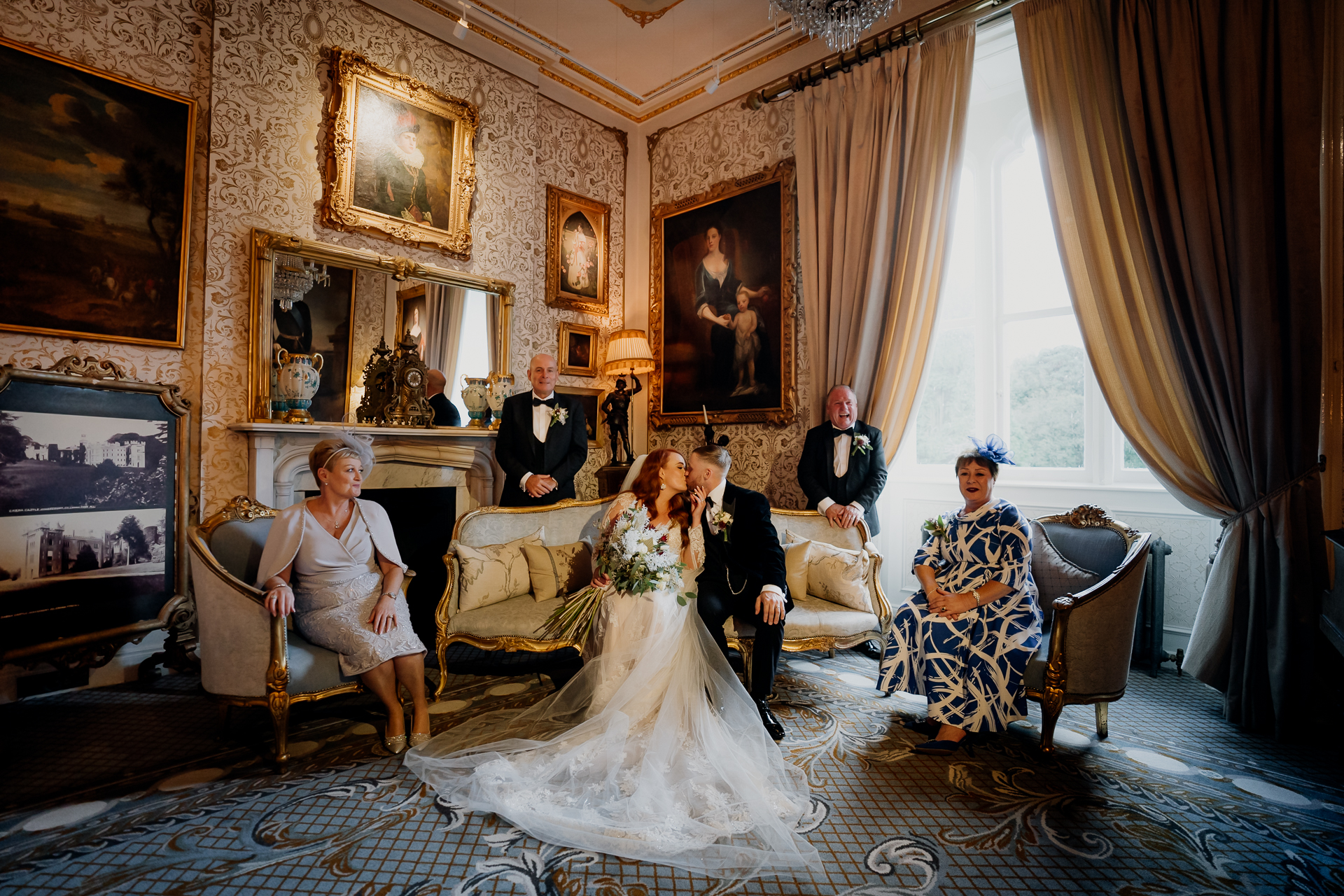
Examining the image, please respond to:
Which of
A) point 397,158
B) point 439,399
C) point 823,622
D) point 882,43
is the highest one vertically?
point 882,43

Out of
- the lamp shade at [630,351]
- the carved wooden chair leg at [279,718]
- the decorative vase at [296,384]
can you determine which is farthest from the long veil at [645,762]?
the lamp shade at [630,351]

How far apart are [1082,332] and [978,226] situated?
1.68 metres

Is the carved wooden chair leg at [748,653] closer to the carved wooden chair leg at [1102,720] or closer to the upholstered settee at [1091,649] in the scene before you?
the upholstered settee at [1091,649]

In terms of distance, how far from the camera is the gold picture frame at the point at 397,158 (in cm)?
470

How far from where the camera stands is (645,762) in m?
2.53

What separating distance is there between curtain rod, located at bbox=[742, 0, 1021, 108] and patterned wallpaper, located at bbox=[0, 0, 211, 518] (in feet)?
13.5

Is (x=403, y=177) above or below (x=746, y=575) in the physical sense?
above

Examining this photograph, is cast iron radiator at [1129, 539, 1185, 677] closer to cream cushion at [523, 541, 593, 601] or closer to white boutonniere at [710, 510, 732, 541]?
white boutonniere at [710, 510, 732, 541]

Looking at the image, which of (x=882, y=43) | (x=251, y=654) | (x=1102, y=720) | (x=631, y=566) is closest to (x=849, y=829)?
(x=631, y=566)

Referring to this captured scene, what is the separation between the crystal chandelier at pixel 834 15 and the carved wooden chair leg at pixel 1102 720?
383 centimetres

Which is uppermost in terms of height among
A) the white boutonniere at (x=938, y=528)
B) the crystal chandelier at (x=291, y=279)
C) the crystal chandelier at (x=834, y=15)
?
the crystal chandelier at (x=834, y=15)

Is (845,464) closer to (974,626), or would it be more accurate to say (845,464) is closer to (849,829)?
(974,626)

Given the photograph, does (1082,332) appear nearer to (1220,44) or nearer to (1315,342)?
(1315,342)

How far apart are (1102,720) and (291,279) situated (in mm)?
5503
